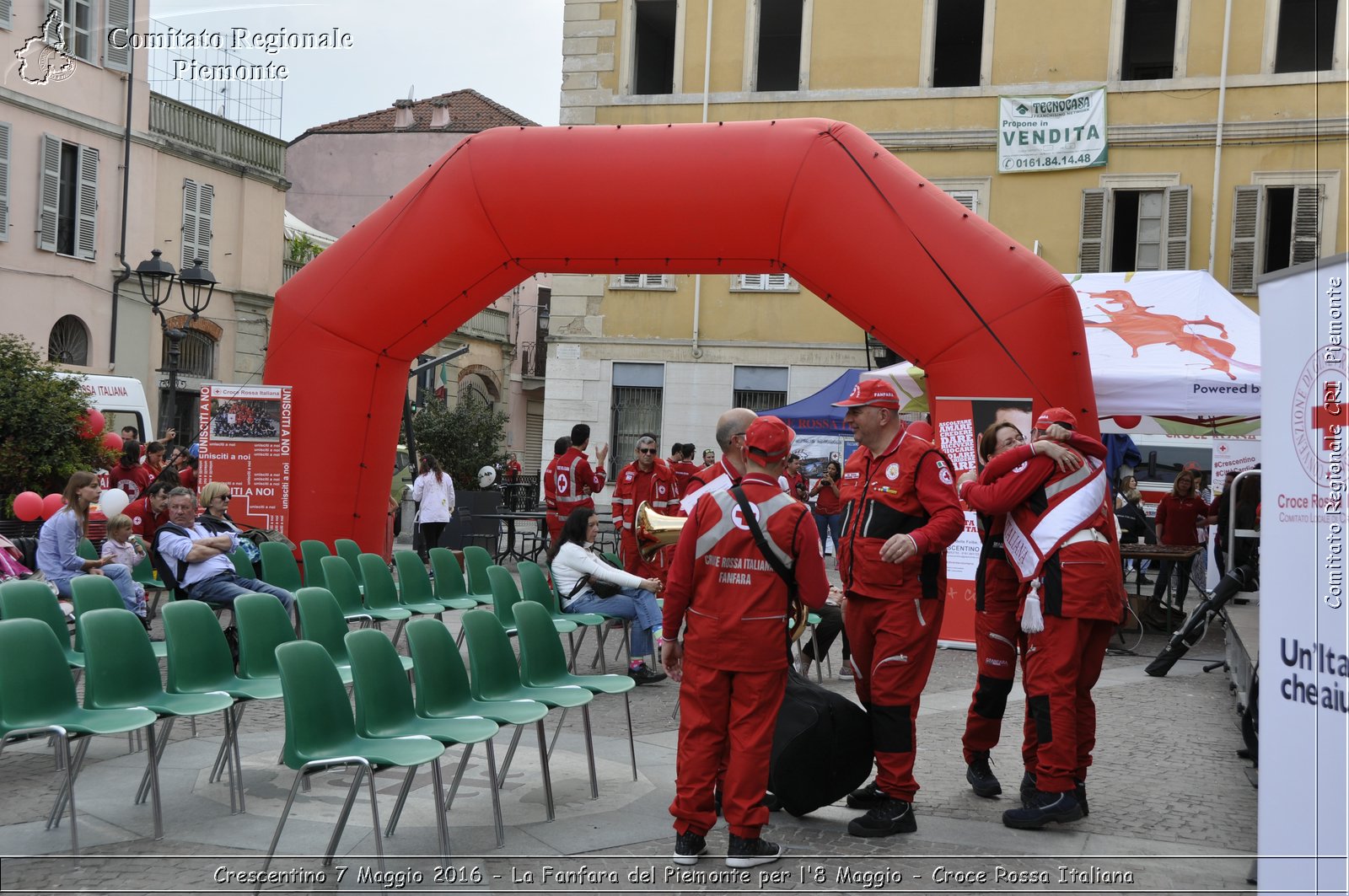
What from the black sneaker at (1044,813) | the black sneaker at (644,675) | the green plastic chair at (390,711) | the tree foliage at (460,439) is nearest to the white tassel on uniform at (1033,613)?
the black sneaker at (1044,813)

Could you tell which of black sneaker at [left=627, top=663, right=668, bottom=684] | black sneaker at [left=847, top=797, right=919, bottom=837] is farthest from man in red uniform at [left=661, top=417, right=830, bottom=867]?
black sneaker at [left=627, top=663, right=668, bottom=684]

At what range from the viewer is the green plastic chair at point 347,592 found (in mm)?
8695

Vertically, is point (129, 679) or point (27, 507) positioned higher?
point (27, 507)

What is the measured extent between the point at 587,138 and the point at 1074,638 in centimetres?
650

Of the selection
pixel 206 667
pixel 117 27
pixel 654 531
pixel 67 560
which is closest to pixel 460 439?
pixel 117 27

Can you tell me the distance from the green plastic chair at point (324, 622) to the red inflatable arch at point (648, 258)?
4806 mm

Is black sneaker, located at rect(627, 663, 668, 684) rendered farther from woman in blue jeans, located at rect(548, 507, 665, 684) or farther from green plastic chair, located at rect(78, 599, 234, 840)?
green plastic chair, located at rect(78, 599, 234, 840)

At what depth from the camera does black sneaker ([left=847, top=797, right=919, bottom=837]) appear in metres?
5.61

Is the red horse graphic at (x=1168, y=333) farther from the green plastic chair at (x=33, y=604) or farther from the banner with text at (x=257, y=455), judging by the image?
the green plastic chair at (x=33, y=604)

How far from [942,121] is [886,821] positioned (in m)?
18.5

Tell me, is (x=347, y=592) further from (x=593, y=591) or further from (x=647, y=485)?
(x=647, y=485)

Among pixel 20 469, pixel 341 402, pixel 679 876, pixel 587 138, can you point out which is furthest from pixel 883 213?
pixel 20 469

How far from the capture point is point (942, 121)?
22.3 meters

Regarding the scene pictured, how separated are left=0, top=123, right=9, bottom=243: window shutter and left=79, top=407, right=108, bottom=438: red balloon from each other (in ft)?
39.3
